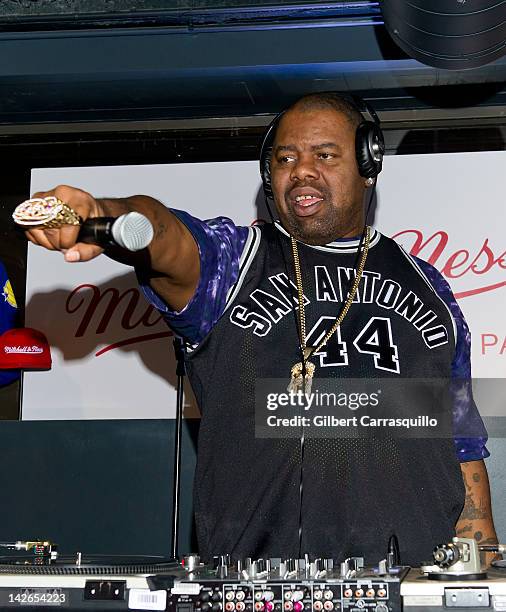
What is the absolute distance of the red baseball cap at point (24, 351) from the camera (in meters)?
3.24

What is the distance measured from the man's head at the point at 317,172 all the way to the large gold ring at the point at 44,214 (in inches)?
40.2

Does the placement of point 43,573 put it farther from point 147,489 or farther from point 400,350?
point 147,489

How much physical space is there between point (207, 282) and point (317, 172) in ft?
1.37

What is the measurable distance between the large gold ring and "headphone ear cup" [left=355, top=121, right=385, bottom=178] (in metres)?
1.16

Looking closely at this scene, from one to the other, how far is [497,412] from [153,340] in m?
1.12

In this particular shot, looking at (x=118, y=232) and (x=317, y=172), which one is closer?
(x=118, y=232)

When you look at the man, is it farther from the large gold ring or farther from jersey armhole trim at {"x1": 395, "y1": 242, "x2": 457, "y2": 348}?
the large gold ring

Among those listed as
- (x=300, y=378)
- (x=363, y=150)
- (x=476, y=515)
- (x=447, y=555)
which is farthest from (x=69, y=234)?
(x=476, y=515)

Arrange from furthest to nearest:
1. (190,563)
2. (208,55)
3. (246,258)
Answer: (208,55) < (246,258) < (190,563)

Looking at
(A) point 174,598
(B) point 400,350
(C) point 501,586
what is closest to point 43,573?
(A) point 174,598

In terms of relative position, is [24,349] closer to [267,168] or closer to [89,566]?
[267,168]

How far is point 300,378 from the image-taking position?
2.03m

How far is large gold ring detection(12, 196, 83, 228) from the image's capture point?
122cm

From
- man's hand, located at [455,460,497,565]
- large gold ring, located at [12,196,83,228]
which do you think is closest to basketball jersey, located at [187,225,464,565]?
man's hand, located at [455,460,497,565]
